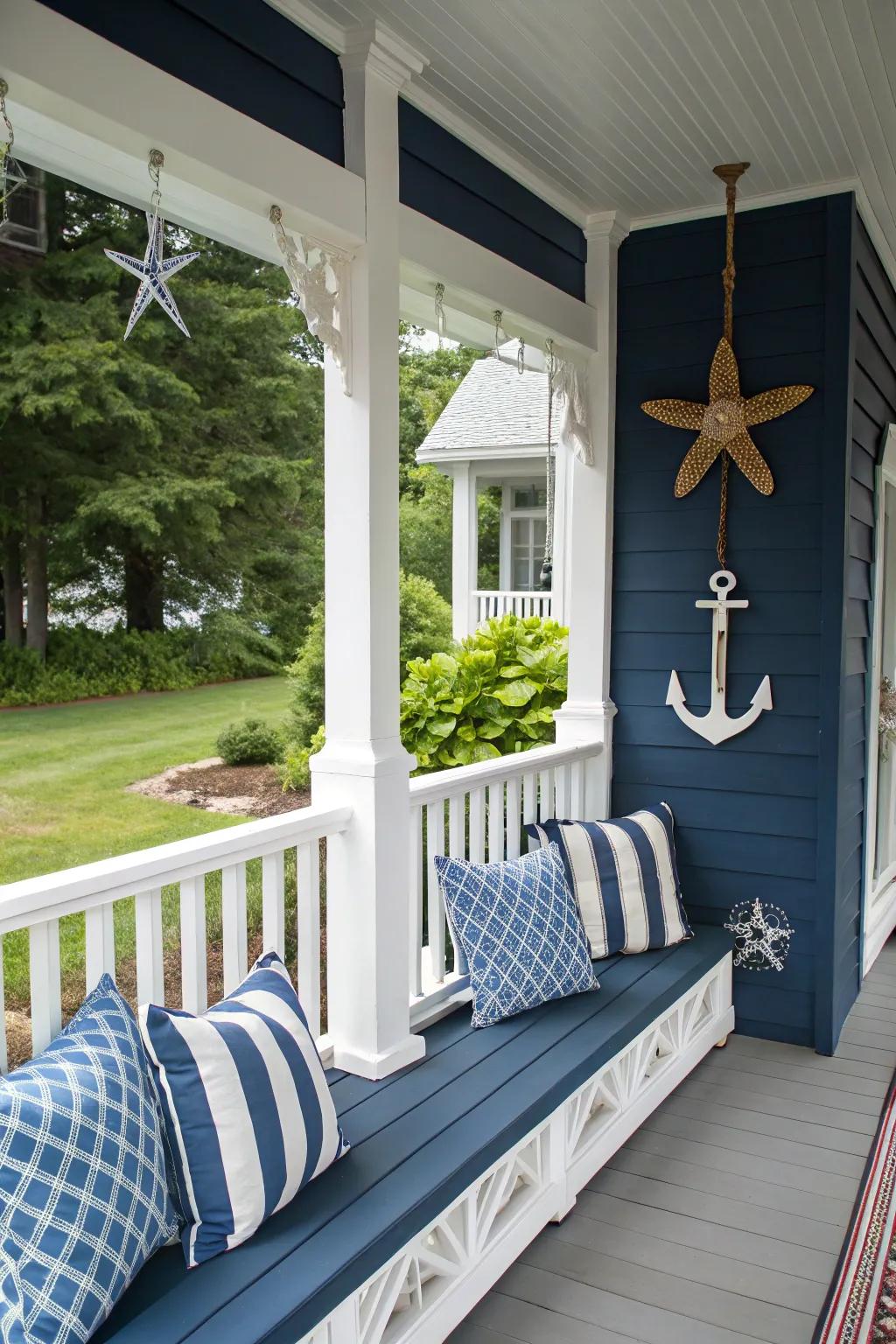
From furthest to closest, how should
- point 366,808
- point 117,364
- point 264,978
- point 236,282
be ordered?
point 236,282, point 117,364, point 366,808, point 264,978

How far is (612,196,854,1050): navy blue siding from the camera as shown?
3.44 meters

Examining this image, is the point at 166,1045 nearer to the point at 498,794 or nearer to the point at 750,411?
the point at 498,794

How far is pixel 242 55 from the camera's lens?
2096 mm

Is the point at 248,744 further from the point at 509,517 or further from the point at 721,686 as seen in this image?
the point at 721,686

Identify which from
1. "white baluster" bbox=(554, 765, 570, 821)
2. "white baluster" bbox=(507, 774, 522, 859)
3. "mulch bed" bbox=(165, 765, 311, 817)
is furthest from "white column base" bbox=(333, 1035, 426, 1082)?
"mulch bed" bbox=(165, 765, 311, 817)

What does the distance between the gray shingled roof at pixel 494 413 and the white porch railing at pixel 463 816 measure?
20.0 ft

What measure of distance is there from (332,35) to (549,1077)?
2.34 meters

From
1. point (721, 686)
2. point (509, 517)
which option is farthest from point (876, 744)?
point (509, 517)

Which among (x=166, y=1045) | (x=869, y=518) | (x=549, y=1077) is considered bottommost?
(x=549, y=1077)

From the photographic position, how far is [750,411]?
3496mm

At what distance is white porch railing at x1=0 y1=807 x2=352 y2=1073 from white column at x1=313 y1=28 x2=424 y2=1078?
0.08 meters

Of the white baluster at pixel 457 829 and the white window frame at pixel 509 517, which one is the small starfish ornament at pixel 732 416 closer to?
the white baluster at pixel 457 829

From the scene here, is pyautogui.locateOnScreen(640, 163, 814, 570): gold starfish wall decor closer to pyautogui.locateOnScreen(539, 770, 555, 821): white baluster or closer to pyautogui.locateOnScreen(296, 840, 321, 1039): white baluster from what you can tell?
pyautogui.locateOnScreen(539, 770, 555, 821): white baluster

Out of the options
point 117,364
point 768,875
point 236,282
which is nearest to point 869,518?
point 768,875
